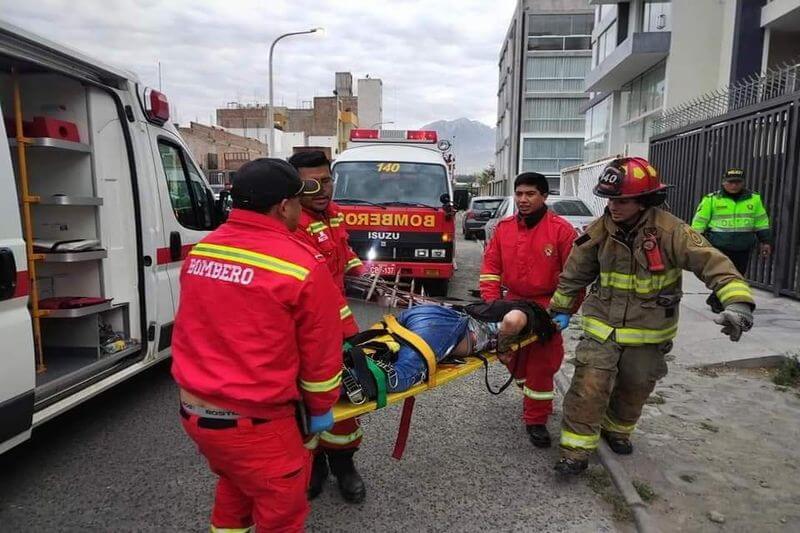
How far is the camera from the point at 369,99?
87.1m

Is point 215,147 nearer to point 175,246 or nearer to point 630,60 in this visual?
point 630,60

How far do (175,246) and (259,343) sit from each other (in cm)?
302

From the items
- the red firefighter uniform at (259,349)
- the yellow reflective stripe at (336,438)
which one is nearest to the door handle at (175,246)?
the yellow reflective stripe at (336,438)

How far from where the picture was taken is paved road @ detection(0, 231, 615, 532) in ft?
9.73

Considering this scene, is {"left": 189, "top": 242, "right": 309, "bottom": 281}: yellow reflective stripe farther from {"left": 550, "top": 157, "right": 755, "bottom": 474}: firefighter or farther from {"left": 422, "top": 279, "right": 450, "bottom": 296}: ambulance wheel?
{"left": 422, "top": 279, "right": 450, "bottom": 296}: ambulance wheel

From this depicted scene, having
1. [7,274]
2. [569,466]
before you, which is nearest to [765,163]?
[569,466]

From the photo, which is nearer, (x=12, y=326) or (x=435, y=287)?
(x=12, y=326)

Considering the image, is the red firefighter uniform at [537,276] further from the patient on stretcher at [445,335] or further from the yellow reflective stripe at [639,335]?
the yellow reflective stripe at [639,335]

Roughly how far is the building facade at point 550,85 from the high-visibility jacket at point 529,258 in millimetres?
44934

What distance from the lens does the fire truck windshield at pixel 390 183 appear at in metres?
8.74

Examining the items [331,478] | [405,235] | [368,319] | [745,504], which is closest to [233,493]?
[331,478]

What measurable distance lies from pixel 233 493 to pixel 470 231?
62.4 ft

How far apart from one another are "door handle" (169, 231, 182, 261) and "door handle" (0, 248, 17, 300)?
1674mm

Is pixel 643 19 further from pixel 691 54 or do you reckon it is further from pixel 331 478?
pixel 331 478
